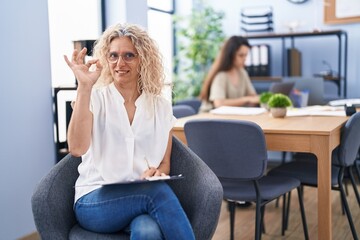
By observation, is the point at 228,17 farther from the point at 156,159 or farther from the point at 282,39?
the point at 156,159

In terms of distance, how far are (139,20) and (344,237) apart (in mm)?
1959

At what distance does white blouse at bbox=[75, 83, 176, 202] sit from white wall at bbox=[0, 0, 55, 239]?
2.72 feet

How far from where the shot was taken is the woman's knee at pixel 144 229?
1512 mm

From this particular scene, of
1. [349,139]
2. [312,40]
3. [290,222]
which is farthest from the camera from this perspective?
[312,40]

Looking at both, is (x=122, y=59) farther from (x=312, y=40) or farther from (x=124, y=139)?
(x=312, y=40)

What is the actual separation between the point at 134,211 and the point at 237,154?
2.52ft

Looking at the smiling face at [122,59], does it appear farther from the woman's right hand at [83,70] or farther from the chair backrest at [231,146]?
the chair backrest at [231,146]

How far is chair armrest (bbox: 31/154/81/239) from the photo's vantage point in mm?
1638

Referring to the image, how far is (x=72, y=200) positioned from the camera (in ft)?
5.88

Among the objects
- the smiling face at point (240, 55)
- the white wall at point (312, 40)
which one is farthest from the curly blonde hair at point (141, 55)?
the white wall at point (312, 40)

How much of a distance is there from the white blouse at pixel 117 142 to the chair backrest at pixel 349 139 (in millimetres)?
1110

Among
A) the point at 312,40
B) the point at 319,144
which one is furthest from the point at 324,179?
the point at 312,40

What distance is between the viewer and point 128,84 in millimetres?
1879

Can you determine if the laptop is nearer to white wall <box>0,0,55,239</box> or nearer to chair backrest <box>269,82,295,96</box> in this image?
chair backrest <box>269,82,295,96</box>
